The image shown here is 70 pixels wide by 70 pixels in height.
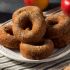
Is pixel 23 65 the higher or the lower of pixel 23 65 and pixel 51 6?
the lower

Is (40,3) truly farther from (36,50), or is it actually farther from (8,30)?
(36,50)

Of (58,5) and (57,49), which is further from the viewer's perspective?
(58,5)

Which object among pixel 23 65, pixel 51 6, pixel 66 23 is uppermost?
pixel 51 6

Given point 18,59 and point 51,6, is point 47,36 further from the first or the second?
point 51,6

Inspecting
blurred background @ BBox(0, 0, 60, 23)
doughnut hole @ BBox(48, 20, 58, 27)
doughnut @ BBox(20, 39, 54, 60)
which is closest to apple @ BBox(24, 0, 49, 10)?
blurred background @ BBox(0, 0, 60, 23)

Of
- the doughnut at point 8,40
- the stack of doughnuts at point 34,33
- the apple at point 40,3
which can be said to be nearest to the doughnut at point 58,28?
the stack of doughnuts at point 34,33

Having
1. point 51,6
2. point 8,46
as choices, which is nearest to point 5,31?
point 8,46

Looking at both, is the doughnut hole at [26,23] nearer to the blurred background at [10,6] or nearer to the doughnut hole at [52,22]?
the doughnut hole at [52,22]
